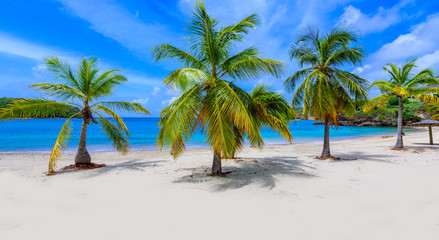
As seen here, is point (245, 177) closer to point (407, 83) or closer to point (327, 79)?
point (327, 79)

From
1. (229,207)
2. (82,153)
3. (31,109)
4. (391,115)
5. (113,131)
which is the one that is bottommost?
(229,207)

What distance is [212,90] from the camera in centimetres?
627

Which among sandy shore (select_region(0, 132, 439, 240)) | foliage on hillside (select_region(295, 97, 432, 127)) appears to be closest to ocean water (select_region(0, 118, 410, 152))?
sandy shore (select_region(0, 132, 439, 240))

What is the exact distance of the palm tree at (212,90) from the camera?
18.3ft

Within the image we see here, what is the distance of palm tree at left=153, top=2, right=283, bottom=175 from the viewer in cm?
557

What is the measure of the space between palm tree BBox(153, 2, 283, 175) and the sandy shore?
129 cm

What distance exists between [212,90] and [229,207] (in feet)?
10.9

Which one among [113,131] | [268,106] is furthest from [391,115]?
[113,131]

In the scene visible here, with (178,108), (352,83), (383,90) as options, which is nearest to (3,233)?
(178,108)

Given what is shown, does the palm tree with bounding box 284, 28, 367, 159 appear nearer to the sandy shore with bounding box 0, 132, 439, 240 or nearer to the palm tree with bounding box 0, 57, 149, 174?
the sandy shore with bounding box 0, 132, 439, 240

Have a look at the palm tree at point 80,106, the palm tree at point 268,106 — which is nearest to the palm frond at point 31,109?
the palm tree at point 80,106

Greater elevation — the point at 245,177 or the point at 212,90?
the point at 212,90

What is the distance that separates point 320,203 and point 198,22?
6.06 meters

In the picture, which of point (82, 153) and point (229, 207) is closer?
point (229, 207)
